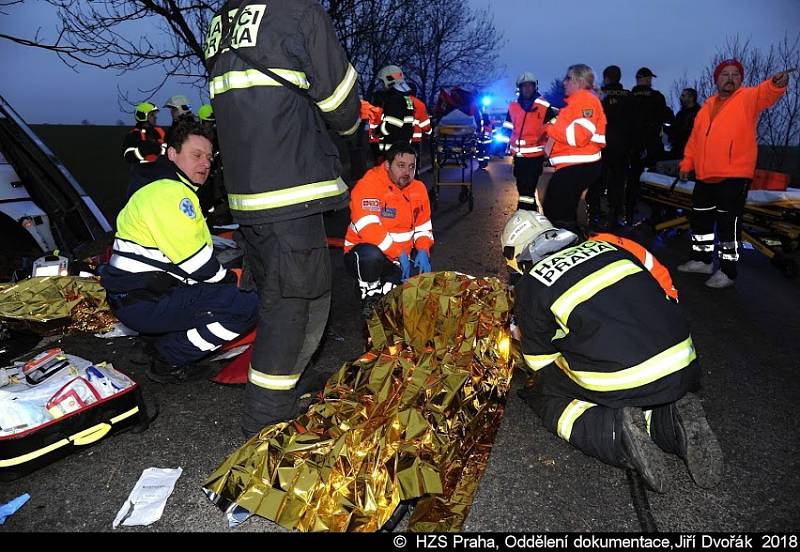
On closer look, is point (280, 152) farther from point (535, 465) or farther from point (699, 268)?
point (699, 268)

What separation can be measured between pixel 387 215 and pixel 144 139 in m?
4.82

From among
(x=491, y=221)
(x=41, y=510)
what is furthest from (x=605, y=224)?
(x=41, y=510)

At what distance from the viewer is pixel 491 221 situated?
7.99 metres

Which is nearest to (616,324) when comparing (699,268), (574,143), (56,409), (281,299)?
(281,299)

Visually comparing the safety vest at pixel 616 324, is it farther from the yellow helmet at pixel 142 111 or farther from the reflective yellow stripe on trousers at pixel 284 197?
the yellow helmet at pixel 142 111

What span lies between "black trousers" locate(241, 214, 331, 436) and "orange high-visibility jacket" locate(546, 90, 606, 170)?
361cm

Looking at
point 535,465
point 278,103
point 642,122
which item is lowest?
point 535,465

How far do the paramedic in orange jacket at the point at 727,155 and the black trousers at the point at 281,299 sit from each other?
4.20 meters

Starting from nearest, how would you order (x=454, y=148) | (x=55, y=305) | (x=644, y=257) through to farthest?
(x=644, y=257), (x=55, y=305), (x=454, y=148)

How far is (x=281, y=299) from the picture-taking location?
94.4 inches

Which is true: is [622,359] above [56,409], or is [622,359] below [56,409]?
above

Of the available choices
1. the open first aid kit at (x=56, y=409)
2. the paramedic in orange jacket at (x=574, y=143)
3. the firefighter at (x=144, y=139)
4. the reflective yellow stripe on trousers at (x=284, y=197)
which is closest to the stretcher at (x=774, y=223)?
the paramedic in orange jacket at (x=574, y=143)

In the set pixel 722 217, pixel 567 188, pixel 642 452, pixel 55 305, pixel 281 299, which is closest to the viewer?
pixel 642 452

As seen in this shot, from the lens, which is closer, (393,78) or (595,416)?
(595,416)
